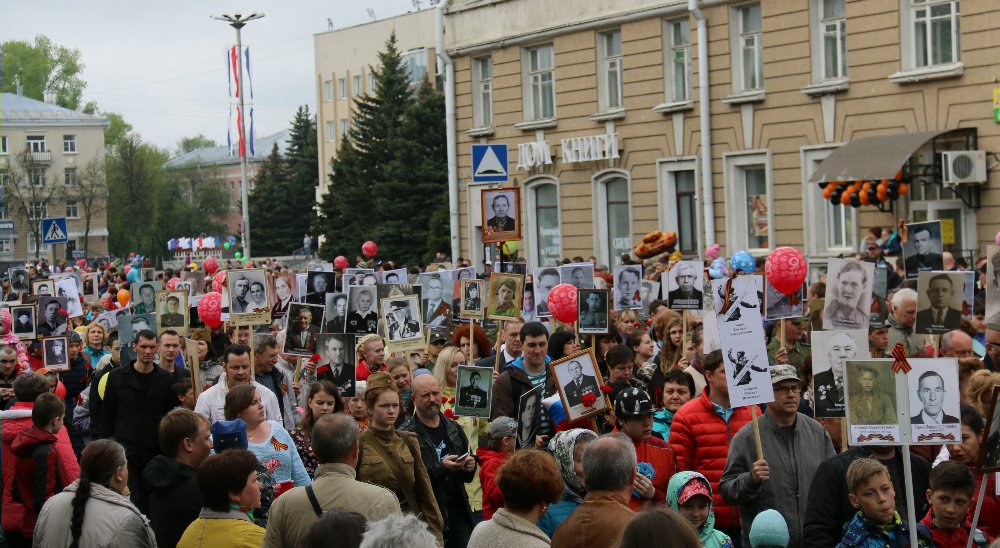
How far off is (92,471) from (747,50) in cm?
2389

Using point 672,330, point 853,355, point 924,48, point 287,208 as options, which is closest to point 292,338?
point 672,330

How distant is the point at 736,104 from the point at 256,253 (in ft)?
167

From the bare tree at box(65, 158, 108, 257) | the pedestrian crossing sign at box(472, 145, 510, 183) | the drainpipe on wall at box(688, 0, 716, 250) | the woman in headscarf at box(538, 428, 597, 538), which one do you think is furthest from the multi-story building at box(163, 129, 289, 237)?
the woman in headscarf at box(538, 428, 597, 538)

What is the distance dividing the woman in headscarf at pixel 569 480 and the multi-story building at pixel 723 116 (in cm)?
1864

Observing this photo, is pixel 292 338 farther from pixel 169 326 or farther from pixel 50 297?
pixel 50 297

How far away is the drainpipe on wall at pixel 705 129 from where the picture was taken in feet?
96.9

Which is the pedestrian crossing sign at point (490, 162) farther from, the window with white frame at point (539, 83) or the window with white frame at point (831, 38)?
the window with white frame at point (539, 83)

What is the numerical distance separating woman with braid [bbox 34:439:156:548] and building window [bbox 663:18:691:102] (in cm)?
2469

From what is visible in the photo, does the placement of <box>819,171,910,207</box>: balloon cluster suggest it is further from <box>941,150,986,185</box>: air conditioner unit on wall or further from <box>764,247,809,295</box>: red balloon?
<box>764,247,809,295</box>: red balloon

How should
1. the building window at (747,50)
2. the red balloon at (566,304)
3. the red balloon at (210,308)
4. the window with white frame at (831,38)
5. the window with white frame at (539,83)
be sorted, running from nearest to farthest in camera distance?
the red balloon at (566,304) < the red balloon at (210,308) < the window with white frame at (831,38) < the building window at (747,50) < the window with white frame at (539,83)

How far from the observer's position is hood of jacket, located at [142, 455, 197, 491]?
24.2 ft

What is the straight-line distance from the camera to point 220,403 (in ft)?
32.1

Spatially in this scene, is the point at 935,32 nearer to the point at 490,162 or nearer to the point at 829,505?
the point at 490,162

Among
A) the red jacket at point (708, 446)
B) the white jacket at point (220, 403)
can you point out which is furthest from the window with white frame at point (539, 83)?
the red jacket at point (708, 446)
